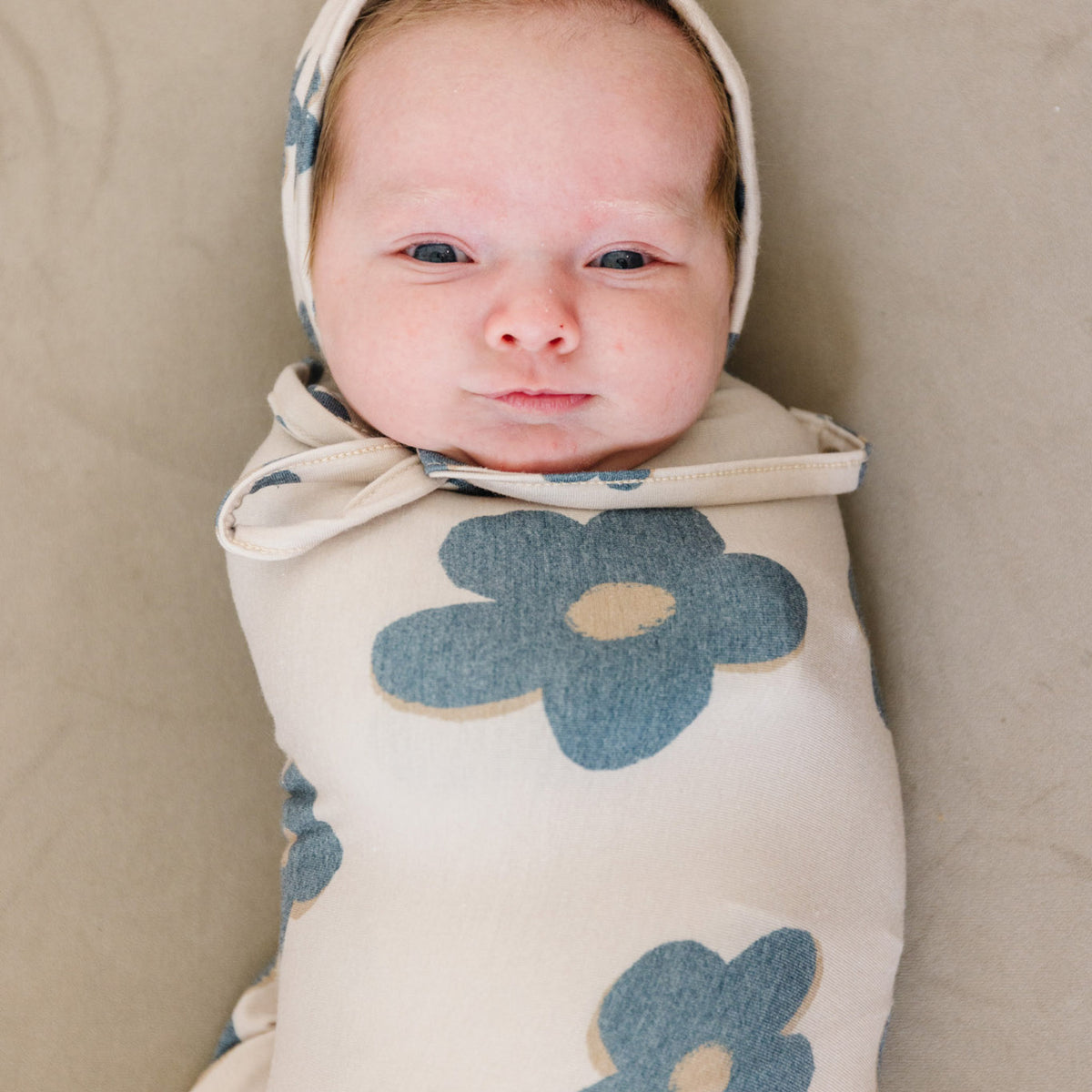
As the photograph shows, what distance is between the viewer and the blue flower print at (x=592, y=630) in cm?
84

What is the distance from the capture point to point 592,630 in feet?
2.85

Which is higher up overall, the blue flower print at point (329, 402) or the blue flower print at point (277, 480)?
the blue flower print at point (329, 402)

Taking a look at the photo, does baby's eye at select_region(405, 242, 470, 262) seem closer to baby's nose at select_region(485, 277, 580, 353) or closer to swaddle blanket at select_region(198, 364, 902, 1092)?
baby's nose at select_region(485, 277, 580, 353)

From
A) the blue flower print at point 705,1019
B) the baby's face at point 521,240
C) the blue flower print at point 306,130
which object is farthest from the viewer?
the blue flower print at point 306,130

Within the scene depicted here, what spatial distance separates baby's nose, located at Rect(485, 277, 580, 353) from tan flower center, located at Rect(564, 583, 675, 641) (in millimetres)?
226

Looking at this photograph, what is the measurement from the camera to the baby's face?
0.92 meters

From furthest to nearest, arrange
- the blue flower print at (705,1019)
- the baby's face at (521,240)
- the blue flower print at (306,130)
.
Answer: the blue flower print at (306,130) → the baby's face at (521,240) → the blue flower print at (705,1019)

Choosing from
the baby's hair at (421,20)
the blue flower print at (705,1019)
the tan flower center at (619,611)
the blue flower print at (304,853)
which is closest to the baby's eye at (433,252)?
the baby's hair at (421,20)

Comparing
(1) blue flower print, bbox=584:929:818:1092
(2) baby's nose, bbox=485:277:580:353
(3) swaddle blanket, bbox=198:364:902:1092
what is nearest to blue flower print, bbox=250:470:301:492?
(3) swaddle blanket, bbox=198:364:902:1092

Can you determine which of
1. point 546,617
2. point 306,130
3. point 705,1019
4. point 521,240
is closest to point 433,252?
point 521,240

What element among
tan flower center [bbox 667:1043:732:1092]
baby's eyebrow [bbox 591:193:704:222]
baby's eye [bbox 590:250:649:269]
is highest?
baby's eyebrow [bbox 591:193:704:222]

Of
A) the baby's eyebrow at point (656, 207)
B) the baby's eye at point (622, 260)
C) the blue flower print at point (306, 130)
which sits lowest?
the baby's eye at point (622, 260)

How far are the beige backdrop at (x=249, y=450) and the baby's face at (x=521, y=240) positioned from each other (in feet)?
0.80

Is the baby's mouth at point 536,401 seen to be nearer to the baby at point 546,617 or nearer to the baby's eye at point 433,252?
the baby at point 546,617
